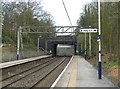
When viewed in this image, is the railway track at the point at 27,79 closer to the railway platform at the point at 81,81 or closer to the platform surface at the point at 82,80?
the railway platform at the point at 81,81

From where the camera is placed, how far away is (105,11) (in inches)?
988

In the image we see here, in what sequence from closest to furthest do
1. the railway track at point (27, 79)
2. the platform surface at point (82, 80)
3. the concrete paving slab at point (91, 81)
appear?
the concrete paving slab at point (91, 81) → the platform surface at point (82, 80) → the railway track at point (27, 79)

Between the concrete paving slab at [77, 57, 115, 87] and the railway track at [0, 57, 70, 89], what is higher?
the concrete paving slab at [77, 57, 115, 87]

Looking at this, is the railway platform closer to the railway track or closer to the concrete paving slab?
the concrete paving slab

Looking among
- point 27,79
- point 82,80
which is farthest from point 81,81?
point 27,79

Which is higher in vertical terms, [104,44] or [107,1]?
[107,1]

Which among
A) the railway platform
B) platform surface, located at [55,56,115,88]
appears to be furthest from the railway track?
platform surface, located at [55,56,115,88]

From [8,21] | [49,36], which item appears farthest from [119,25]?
[49,36]

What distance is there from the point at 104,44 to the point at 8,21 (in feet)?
95.2

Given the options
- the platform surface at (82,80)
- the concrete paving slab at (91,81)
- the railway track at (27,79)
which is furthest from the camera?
Answer: the railway track at (27,79)

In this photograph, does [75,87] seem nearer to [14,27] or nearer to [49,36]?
[14,27]

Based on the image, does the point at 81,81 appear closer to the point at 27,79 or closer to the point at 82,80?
the point at 82,80

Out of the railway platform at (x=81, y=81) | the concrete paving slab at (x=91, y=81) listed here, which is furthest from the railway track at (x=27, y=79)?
the concrete paving slab at (x=91, y=81)

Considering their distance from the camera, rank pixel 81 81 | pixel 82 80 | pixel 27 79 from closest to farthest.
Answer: pixel 81 81, pixel 82 80, pixel 27 79
